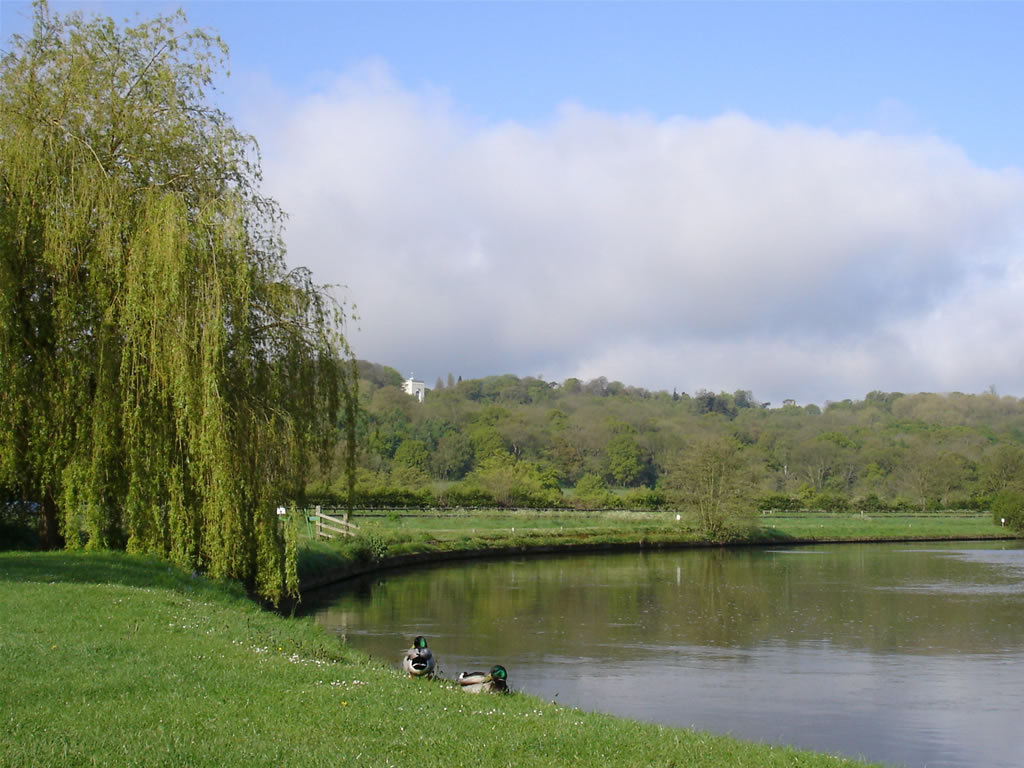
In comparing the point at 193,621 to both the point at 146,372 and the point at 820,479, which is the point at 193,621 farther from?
the point at 820,479

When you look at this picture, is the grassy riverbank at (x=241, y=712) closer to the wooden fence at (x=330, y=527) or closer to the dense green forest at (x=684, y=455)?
the wooden fence at (x=330, y=527)

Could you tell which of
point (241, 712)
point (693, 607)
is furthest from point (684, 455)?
point (241, 712)

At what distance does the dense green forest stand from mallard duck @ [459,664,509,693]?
35.2 metres

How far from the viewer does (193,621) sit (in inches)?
491

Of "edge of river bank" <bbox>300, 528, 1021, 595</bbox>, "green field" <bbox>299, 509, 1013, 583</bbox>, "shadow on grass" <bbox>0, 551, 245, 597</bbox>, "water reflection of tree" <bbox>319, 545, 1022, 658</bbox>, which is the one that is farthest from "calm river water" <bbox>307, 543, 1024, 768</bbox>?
"shadow on grass" <bbox>0, 551, 245, 597</bbox>

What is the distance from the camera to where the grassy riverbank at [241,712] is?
23.1 ft

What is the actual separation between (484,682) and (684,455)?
4911 centimetres

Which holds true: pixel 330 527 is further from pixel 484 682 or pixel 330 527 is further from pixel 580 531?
pixel 484 682

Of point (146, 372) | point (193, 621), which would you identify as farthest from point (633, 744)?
point (146, 372)

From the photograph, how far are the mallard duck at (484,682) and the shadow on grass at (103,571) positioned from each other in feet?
21.0

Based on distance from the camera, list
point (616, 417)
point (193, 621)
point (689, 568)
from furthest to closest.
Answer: point (616, 417), point (689, 568), point (193, 621)

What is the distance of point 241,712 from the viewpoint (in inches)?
321

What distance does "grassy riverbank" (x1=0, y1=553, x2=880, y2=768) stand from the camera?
7.05 m

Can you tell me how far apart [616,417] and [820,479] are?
27.5 metres
